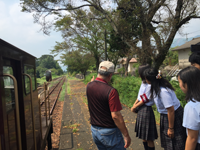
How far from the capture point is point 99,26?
20.9 m

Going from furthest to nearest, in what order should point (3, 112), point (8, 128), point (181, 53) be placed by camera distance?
point (181, 53) < point (8, 128) < point (3, 112)

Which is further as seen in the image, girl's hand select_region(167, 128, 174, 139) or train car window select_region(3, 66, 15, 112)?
girl's hand select_region(167, 128, 174, 139)

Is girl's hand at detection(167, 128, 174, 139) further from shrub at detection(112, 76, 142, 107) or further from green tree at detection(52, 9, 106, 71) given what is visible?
green tree at detection(52, 9, 106, 71)

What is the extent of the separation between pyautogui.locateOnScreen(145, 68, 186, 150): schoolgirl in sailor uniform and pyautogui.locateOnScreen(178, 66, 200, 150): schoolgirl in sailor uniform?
0.66 meters

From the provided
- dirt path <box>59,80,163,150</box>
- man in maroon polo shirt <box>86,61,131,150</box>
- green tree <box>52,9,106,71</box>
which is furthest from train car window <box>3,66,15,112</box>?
green tree <box>52,9,106,71</box>

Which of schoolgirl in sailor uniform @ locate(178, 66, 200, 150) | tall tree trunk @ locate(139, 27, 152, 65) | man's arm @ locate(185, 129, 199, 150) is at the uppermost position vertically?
tall tree trunk @ locate(139, 27, 152, 65)

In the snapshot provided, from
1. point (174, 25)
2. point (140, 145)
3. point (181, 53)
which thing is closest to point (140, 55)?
point (174, 25)

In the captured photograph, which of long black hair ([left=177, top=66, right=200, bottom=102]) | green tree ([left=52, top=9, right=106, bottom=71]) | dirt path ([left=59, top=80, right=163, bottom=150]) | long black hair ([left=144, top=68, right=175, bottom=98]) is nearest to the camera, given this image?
long black hair ([left=177, top=66, right=200, bottom=102])

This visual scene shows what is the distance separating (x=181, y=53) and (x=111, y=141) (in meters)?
24.8

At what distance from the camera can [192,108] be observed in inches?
59.6

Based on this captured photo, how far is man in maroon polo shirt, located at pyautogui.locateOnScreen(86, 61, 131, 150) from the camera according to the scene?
6.53ft

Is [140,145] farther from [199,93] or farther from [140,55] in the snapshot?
[140,55]

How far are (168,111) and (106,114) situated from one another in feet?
3.27

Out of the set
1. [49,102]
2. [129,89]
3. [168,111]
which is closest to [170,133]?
[168,111]
